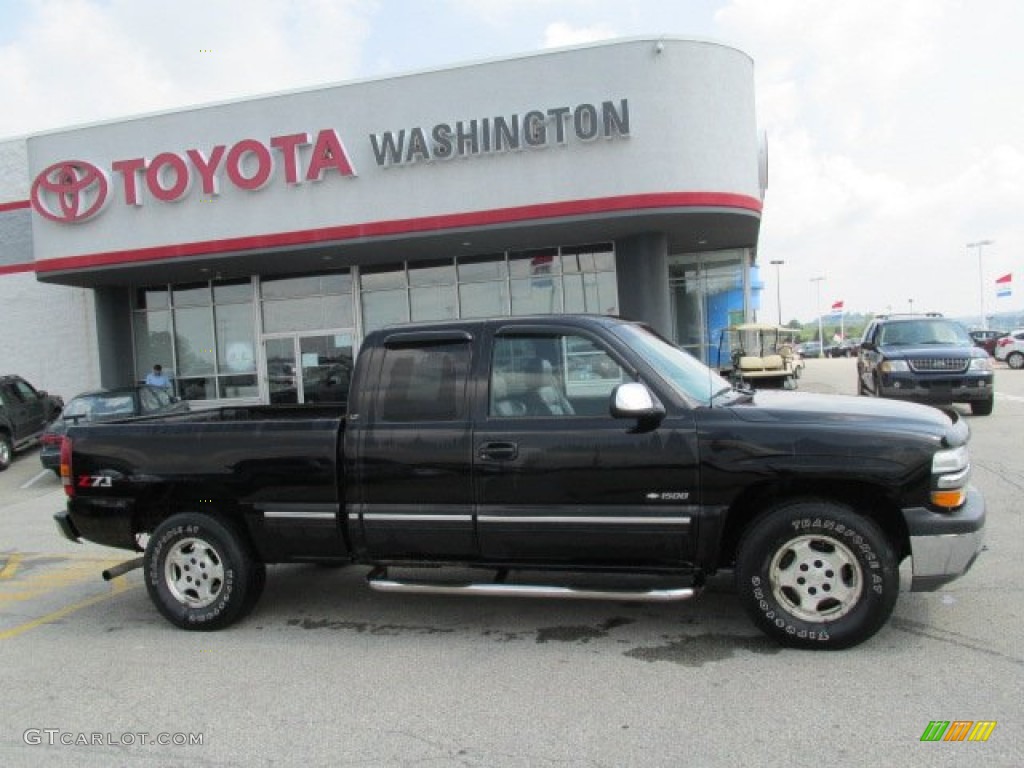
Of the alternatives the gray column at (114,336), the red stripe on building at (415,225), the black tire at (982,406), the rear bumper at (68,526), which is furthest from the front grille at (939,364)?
the gray column at (114,336)

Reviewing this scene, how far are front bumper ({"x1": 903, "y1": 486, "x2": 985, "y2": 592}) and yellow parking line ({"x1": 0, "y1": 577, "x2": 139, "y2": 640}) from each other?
18.1ft

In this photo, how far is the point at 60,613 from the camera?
584 centimetres

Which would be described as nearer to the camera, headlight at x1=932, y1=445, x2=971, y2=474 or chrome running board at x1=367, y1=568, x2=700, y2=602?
headlight at x1=932, y1=445, x2=971, y2=474

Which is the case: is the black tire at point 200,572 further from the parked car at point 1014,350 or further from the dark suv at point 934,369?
the parked car at point 1014,350

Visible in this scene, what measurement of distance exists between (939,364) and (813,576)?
11565 mm

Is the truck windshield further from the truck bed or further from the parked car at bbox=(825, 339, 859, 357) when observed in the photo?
the parked car at bbox=(825, 339, 859, 357)

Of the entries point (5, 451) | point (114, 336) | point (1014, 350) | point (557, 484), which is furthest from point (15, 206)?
point (1014, 350)

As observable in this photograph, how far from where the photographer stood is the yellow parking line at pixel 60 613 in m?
5.43

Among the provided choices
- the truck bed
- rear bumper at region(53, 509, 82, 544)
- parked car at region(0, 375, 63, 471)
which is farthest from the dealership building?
rear bumper at region(53, 509, 82, 544)

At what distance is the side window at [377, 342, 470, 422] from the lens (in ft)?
15.9

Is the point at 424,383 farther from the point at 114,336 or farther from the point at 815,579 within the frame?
the point at 114,336

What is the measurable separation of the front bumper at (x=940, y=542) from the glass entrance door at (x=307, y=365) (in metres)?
15.8

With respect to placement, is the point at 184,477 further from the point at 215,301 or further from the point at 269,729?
the point at 215,301

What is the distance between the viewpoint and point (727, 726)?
11.6ft
